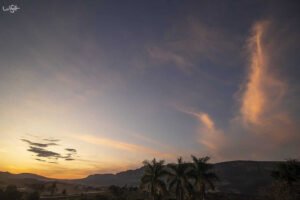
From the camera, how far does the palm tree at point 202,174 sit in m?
45.7

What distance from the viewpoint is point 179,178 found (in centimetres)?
4747

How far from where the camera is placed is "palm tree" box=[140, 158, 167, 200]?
154ft

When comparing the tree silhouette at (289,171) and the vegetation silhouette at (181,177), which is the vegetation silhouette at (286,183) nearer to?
the tree silhouette at (289,171)

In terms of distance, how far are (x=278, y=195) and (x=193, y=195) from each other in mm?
17784

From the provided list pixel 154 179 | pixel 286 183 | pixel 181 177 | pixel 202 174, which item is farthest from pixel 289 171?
pixel 154 179

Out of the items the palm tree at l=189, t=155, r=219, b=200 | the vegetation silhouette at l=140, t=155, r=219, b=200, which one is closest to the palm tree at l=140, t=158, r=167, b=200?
the vegetation silhouette at l=140, t=155, r=219, b=200

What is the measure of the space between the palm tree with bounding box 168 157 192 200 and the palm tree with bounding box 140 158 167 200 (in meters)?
1.92

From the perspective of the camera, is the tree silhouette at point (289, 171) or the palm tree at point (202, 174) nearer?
the tree silhouette at point (289, 171)

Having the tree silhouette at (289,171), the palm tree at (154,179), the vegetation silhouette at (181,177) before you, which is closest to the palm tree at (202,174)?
the vegetation silhouette at (181,177)

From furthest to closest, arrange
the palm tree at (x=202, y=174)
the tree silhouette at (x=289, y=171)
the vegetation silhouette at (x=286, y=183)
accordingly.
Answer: the palm tree at (x=202, y=174) < the tree silhouette at (x=289, y=171) < the vegetation silhouette at (x=286, y=183)

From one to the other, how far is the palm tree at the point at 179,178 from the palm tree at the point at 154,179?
1.92 metres

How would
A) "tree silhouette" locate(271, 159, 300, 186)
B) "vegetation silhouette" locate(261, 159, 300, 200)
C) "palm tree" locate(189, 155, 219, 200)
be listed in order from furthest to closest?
1. "palm tree" locate(189, 155, 219, 200)
2. "tree silhouette" locate(271, 159, 300, 186)
3. "vegetation silhouette" locate(261, 159, 300, 200)

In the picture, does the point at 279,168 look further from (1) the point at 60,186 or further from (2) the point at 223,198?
(1) the point at 60,186

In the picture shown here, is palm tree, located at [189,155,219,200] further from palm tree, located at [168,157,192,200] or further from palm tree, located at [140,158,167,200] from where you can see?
palm tree, located at [140,158,167,200]
